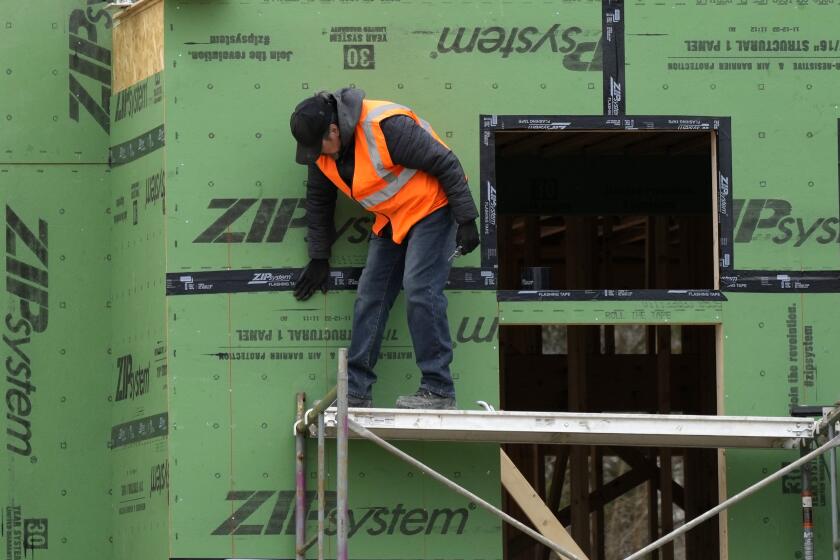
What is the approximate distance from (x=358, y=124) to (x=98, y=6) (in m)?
2.63

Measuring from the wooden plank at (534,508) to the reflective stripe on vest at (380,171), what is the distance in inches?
70.3

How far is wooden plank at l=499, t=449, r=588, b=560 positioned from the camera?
34.9ft

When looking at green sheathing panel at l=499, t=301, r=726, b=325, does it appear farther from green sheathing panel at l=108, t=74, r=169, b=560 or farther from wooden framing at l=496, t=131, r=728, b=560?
wooden framing at l=496, t=131, r=728, b=560

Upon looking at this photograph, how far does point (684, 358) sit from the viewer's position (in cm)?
1678

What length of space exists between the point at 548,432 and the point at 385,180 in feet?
5.92

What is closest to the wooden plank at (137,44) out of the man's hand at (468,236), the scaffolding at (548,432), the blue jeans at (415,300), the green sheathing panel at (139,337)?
the green sheathing panel at (139,337)

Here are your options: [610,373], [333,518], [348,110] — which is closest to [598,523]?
[610,373]

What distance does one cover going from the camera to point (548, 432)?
32.4ft

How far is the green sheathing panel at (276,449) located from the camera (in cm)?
1041

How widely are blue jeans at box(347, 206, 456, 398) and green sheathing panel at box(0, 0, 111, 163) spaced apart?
239 cm

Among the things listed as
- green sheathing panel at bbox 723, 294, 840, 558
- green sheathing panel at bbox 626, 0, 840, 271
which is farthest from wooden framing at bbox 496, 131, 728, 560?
green sheathing panel at bbox 723, 294, 840, 558

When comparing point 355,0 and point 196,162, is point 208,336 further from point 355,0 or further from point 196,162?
point 355,0

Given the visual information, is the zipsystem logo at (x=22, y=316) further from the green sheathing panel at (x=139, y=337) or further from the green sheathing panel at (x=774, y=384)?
the green sheathing panel at (x=774, y=384)

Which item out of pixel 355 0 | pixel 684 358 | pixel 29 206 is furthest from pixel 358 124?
pixel 684 358
